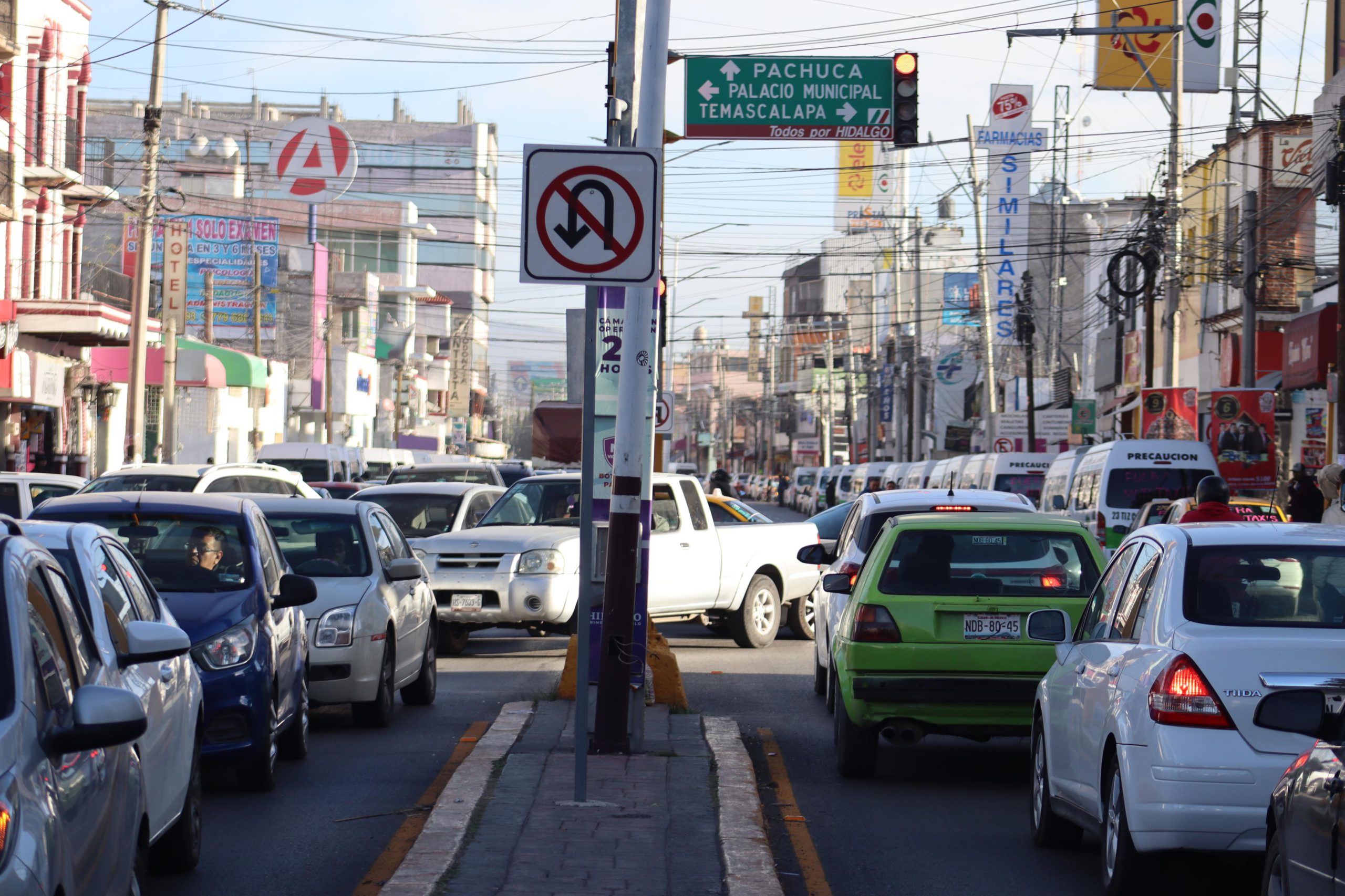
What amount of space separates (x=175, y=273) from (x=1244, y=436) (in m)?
26.7

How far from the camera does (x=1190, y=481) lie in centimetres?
2417

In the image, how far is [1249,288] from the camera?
34.7 metres

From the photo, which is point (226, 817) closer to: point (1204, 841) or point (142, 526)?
point (142, 526)

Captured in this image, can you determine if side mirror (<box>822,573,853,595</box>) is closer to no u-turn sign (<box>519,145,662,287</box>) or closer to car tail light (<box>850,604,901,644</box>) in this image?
car tail light (<box>850,604,901,644</box>)

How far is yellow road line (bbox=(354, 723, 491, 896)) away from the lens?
724 centimetres

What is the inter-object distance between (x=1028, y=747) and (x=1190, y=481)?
12959 millimetres

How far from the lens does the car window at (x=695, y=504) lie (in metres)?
18.7

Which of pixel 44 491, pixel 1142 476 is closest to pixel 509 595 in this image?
pixel 44 491

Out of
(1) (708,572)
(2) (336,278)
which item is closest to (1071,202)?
(2) (336,278)

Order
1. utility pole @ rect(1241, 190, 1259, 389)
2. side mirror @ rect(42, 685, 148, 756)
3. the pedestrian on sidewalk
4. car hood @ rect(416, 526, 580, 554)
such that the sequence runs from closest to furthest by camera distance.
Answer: side mirror @ rect(42, 685, 148, 756) < car hood @ rect(416, 526, 580, 554) < the pedestrian on sidewalk < utility pole @ rect(1241, 190, 1259, 389)

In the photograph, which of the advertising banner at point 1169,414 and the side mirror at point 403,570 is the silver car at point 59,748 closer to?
the side mirror at point 403,570

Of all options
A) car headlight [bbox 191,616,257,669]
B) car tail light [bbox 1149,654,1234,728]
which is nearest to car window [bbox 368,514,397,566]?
car headlight [bbox 191,616,257,669]

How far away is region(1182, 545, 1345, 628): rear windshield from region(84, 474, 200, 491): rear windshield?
1559 cm

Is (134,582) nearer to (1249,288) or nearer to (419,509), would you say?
(419,509)
